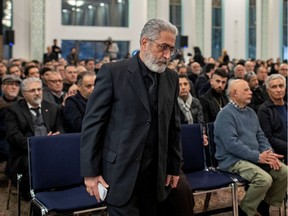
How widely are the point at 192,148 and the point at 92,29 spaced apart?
1484 cm

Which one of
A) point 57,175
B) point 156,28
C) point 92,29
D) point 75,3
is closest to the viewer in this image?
point 156,28

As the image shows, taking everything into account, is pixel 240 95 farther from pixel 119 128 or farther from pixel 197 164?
pixel 119 128

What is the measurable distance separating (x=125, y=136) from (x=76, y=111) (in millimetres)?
2495

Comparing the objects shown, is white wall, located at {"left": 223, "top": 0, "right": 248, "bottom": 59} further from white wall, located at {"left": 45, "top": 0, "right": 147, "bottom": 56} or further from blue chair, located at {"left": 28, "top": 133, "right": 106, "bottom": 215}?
blue chair, located at {"left": 28, "top": 133, "right": 106, "bottom": 215}

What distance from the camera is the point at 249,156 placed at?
3918 millimetres

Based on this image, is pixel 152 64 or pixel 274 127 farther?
pixel 274 127

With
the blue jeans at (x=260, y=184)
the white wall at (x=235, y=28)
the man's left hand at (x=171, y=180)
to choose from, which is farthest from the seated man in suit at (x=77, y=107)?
the white wall at (x=235, y=28)

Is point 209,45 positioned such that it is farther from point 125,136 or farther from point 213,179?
point 125,136

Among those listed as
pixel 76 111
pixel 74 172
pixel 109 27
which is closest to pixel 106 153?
pixel 74 172

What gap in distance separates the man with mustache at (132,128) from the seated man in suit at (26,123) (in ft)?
6.04


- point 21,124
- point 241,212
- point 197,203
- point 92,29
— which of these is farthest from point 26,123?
point 92,29

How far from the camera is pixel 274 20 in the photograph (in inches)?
805

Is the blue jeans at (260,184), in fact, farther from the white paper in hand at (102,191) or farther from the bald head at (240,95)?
the white paper in hand at (102,191)

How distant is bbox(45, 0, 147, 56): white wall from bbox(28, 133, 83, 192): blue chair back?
14409 mm
